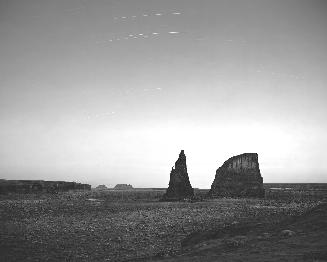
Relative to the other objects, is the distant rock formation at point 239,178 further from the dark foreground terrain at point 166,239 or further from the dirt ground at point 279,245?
the dirt ground at point 279,245

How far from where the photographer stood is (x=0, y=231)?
17531 mm

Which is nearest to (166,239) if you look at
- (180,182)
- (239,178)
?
(180,182)

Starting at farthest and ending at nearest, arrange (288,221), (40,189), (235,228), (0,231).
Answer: (40,189)
(0,231)
(235,228)
(288,221)

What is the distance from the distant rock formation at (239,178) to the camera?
5159cm

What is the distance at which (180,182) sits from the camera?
Result: 154 ft

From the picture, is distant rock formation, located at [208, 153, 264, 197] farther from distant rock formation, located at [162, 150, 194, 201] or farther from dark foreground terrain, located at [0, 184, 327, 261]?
dark foreground terrain, located at [0, 184, 327, 261]

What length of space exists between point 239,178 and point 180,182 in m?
12.1

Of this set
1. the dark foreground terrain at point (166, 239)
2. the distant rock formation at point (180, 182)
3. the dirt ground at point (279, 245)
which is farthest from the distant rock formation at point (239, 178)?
the dirt ground at point (279, 245)

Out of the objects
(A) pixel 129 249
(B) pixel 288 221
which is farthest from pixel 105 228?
(B) pixel 288 221

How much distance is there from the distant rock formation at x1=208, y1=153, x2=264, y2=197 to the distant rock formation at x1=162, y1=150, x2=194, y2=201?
8.09 metres

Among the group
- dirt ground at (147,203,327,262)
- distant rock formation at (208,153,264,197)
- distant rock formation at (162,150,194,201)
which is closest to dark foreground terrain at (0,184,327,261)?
dirt ground at (147,203,327,262)

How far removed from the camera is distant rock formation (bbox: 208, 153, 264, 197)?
5159cm

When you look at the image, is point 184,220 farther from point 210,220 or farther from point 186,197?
point 186,197

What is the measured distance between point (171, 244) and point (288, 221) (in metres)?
5.24
